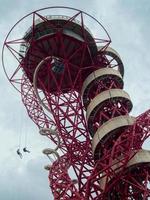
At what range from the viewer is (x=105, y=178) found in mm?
51562

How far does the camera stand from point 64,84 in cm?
6438

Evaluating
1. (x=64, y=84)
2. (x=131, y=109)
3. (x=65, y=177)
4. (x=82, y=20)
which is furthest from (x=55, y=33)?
(x=65, y=177)

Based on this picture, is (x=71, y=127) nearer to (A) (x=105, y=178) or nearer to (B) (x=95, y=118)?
(B) (x=95, y=118)

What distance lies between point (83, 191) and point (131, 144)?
735 cm

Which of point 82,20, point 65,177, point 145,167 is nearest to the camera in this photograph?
point 145,167

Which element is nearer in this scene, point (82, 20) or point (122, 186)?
point (122, 186)

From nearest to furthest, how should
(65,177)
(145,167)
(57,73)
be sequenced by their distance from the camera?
(145,167)
(65,177)
(57,73)

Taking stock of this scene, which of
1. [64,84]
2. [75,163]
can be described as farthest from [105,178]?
[64,84]

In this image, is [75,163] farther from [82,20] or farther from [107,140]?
[82,20]

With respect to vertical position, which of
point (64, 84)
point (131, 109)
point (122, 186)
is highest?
point (64, 84)

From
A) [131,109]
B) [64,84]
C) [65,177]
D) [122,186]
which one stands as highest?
[64,84]

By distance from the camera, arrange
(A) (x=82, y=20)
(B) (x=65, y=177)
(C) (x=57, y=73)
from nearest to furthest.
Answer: (B) (x=65, y=177) → (A) (x=82, y=20) → (C) (x=57, y=73)

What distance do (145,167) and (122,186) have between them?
3.09 meters

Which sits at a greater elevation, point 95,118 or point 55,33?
point 55,33
